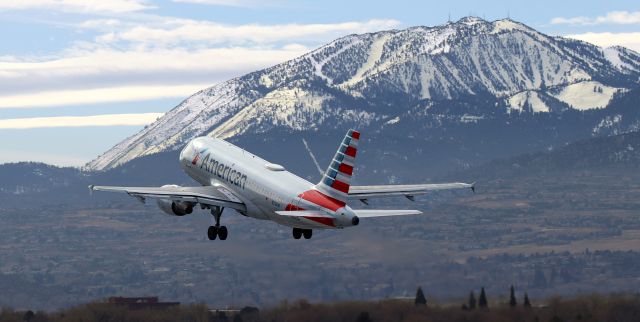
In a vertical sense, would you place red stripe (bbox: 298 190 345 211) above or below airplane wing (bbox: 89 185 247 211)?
below

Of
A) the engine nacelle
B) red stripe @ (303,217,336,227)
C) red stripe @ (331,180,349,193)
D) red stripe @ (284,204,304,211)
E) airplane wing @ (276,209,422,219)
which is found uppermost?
red stripe @ (331,180,349,193)

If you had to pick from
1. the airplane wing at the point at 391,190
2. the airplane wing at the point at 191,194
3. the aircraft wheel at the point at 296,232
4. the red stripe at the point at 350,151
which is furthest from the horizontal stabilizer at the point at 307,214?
the airplane wing at the point at 191,194

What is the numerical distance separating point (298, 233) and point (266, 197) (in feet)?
15.6

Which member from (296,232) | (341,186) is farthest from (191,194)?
(341,186)

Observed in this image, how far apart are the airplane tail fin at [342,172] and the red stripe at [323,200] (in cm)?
30

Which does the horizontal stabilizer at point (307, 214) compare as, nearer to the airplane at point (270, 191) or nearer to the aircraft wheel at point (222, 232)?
the airplane at point (270, 191)

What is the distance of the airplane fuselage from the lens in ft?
408

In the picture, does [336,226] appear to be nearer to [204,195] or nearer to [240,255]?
[204,195]

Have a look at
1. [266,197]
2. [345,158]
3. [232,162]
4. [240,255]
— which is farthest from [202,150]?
[240,255]

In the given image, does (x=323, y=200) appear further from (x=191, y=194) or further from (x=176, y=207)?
(x=176, y=207)

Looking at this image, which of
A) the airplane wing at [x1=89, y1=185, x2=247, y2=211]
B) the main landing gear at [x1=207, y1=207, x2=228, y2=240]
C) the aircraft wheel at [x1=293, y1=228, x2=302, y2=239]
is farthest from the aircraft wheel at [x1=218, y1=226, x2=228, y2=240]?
the aircraft wheel at [x1=293, y1=228, x2=302, y2=239]

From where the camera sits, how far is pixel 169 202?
5458 inches

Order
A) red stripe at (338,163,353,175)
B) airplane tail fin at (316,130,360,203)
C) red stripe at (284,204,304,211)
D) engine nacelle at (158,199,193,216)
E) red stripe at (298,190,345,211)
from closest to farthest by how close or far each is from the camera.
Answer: airplane tail fin at (316,130,360,203), red stripe at (338,163,353,175), red stripe at (298,190,345,211), red stripe at (284,204,304,211), engine nacelle at (158,199,193,216)

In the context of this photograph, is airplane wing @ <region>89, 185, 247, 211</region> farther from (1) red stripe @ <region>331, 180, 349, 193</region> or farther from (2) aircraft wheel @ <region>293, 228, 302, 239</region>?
(1) red stripe @ <region>331, 180, 349, 193</region>
